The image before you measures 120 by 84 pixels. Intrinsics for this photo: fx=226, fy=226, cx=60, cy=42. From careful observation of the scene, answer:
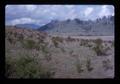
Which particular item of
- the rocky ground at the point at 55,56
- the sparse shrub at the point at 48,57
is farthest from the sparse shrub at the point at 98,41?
the sparse shrub at the point at 48,57

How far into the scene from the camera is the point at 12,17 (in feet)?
6.98

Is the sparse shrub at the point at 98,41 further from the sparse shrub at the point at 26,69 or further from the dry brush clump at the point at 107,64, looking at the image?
the sparse shrub at the point at 26,69

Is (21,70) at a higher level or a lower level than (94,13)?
lower

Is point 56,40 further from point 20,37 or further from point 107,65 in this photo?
point 107,65

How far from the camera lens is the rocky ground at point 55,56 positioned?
81.8 inches

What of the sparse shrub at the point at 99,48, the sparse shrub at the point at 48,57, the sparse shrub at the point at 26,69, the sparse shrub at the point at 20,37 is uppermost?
the sparse shrub at the point at 20,37

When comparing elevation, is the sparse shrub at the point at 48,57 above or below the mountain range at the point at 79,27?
below

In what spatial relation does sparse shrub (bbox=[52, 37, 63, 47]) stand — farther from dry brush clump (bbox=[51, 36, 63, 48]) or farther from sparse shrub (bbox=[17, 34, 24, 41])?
sparse shrub (bbox=[17, 34, 24, 41])

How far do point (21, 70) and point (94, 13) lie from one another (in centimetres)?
86

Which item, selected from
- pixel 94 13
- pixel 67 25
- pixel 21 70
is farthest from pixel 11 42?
pixel 94 13

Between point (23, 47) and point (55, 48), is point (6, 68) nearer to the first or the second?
point (23, 47)

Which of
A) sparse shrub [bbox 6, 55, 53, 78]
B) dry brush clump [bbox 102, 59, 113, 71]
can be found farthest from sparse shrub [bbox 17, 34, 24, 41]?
dry brush clump [bbox 102, 59, 113, 71]

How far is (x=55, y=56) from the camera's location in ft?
6.84

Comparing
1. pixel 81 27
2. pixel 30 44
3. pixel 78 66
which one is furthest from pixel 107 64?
pixel 30 44
